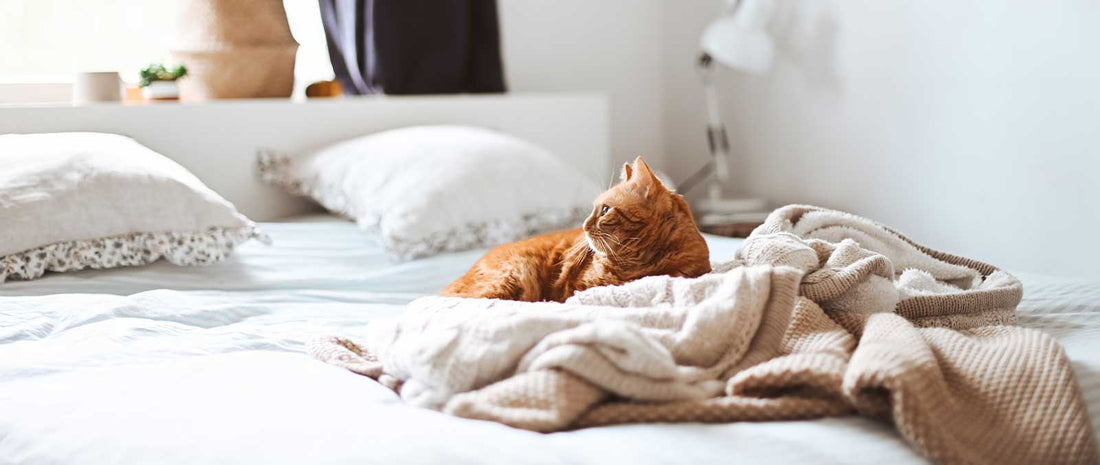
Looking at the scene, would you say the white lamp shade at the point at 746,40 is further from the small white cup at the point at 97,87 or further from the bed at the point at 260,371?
the small white cup at the point at 97,87

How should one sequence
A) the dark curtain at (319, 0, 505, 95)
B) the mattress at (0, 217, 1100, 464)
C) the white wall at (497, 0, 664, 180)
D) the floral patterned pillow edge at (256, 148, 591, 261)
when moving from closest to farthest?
the mattress at (0, 217, 1100, 464) → the floral patterned pillow edge at (256, 148, 591, 261) → the dark curtain at (319, 0, 505, 95) → the white wall at (497, 0, 664, 180)

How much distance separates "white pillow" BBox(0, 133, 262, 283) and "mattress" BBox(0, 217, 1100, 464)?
0.12 feet

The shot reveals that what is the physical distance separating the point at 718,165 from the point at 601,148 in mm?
371

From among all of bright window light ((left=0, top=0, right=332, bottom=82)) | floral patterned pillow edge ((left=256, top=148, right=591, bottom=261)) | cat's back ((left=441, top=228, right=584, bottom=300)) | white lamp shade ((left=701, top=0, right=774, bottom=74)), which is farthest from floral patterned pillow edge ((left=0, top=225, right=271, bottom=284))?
white lamp shade ((left=701, top=0, right=774, bottom=74))

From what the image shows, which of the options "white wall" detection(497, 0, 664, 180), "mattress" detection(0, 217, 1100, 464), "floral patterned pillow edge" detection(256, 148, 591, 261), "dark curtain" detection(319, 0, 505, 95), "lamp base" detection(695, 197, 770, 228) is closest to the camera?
"mattress" detection(0, 217, 1100, 464)

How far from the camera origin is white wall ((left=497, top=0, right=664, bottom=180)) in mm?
2912

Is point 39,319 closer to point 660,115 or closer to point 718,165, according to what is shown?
point 718,165

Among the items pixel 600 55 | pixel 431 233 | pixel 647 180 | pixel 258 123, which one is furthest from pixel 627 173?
pixel 600 55

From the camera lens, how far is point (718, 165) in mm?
2773

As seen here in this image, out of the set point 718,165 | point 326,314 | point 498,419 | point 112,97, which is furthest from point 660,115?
point 498,419

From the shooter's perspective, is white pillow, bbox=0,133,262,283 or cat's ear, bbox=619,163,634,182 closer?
cat's ear, bbox=619,163,634,182

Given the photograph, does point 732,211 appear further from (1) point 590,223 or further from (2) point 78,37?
(2) point 78,37

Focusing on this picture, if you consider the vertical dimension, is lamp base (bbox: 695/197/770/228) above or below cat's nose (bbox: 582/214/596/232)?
below

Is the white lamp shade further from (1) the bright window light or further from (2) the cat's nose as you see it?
(2) the cat's nose
